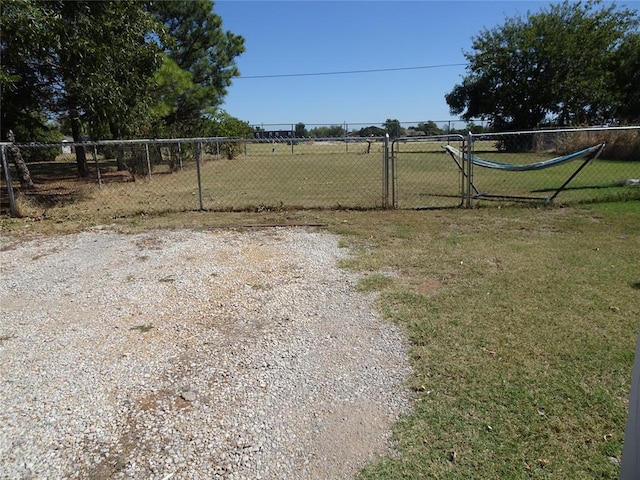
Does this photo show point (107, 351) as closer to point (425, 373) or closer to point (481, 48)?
point (425, 373)

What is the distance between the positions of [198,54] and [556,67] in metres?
21.5

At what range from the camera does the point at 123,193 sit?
12.8 metres

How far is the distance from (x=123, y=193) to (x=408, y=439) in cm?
1216

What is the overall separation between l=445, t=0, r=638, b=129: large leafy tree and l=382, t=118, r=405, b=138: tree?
6617 mm

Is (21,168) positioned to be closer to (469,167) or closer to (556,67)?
(469,167)

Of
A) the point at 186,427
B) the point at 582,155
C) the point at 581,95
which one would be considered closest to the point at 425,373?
the point at 186,427

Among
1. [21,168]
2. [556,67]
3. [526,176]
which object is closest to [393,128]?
[556,67]

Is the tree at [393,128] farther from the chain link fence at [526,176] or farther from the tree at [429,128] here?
the chain link fence at [526,176]

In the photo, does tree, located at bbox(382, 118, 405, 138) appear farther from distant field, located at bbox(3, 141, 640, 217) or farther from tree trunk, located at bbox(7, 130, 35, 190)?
tree trunk, located at bbox(7, 130, 35, 190)

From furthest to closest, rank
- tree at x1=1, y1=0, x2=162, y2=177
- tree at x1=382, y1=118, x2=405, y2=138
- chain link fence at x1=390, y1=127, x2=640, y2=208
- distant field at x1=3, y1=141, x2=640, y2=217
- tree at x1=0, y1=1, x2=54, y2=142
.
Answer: tree at x1=382, y1=118, x2=405, y2=138 → distant field at x1=3, y1=141, x2=640, y2=217 → chain link fence at x1=390, y1=127, x2=640, y2=208 → tree at x1=1, y1=0, x2=162, y2=177 → tree at x1=0, y1=1, x2=54, y2=142

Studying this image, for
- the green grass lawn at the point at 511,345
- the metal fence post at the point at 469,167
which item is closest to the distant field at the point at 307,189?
the metal fence post at the point at 469,167

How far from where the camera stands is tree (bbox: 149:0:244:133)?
1919cm

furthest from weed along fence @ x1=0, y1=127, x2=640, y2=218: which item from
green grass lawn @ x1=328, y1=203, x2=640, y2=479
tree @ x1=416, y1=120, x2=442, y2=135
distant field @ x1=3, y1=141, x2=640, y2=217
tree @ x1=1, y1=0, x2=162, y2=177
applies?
tree @ x1=416, y1=120, x2=442, y2=135

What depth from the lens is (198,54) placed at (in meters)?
21.0
